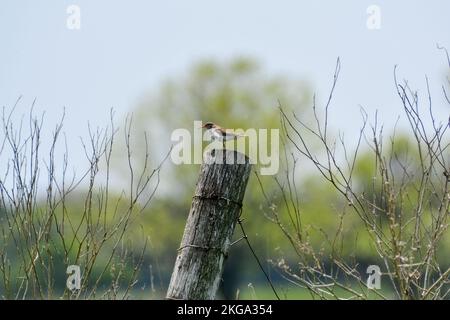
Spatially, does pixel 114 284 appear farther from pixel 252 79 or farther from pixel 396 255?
pixel 252 79

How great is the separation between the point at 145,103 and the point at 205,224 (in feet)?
101

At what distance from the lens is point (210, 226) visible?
14.2 feet

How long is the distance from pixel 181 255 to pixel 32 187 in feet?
5.13

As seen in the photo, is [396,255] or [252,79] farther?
[252,79]

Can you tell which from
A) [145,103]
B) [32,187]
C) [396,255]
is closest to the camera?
[396,255]

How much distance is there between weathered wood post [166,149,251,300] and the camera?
14.1ft

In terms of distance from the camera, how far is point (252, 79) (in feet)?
119

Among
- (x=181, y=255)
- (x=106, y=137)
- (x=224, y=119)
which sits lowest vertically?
(x=224, y=119)

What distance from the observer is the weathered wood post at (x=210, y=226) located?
4.31 metres

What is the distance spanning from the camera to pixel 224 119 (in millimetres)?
35594
